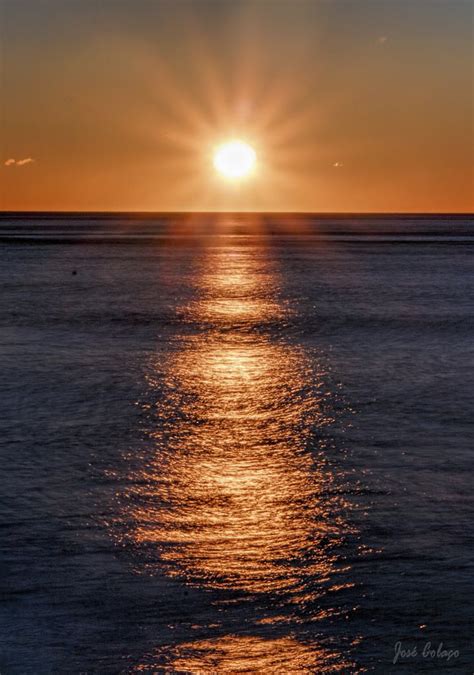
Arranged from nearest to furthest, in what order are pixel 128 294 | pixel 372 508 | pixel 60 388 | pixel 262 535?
pixel 262 535 < pixel 372 508 < pixel 60 388 < pixel 128 294

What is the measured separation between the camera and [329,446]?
55.1 feet

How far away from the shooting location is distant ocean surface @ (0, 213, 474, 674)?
9586 millimetres

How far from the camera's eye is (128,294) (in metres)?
48.8

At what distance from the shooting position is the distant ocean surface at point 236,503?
9586 mm

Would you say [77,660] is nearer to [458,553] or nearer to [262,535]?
[262,535]

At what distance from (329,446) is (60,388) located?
7521 mm

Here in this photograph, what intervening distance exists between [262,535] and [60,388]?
10577 millimetres

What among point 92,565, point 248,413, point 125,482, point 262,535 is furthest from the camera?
point 248,413

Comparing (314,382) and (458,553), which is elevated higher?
(314,382)

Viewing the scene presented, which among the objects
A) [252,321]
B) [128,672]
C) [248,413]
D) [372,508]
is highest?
[252,321]

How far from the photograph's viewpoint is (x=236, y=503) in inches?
526

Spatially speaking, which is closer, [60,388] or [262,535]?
[262,535]

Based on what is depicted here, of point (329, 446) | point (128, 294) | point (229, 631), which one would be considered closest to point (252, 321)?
point (128, 294)

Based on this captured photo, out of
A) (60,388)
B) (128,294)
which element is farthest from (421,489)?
(128,294)
